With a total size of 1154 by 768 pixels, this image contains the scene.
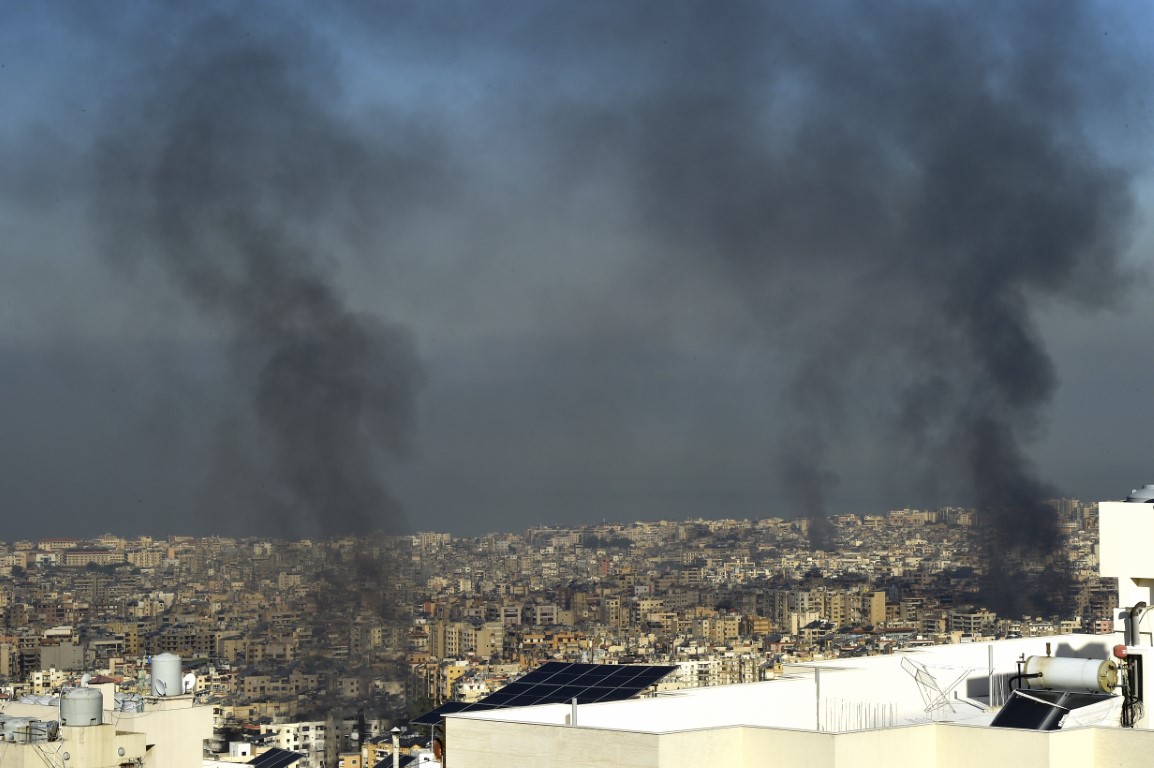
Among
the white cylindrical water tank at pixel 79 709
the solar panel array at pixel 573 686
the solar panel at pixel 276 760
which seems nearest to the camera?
the solar panel array at pixel 573 686

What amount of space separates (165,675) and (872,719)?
21.3 ft

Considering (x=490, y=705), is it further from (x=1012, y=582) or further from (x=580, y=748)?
(x=1012, y=582)

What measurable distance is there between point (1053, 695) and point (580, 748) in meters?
3.21

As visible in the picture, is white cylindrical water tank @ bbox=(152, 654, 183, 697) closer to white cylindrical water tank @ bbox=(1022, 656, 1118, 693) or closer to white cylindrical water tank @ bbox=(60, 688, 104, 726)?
white cylindrical water tank @ bbox=(60, 688, 104, 726)

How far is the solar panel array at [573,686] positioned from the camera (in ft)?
39.0

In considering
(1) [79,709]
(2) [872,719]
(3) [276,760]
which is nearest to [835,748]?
(2) [872,719]

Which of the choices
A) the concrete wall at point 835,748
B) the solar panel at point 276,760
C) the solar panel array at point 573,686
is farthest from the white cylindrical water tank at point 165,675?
the solar panel at point 276,760

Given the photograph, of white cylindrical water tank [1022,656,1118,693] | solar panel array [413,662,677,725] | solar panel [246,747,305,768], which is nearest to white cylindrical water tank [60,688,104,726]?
solar panel array [413,662,677,725]

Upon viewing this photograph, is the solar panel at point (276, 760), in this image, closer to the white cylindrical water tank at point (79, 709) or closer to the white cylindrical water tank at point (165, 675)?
the white cylindrical water tank at point (165, 675)

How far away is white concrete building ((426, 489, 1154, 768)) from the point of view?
8250 mm

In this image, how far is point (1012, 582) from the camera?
201 ft

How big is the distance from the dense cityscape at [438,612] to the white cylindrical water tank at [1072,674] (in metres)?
24.6

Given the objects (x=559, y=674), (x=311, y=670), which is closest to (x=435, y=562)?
(x=311, y=670)

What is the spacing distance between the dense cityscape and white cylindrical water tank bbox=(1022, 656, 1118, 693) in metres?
24.6
